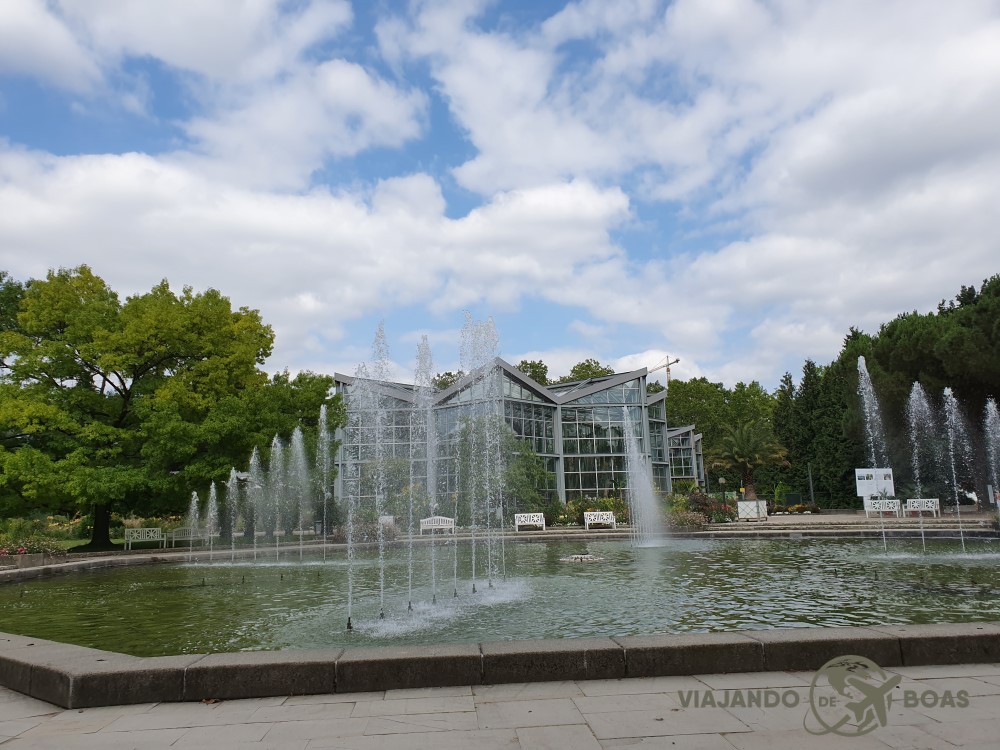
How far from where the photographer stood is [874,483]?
28.0 metres

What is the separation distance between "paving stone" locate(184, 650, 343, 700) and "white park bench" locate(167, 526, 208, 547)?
25.2 m

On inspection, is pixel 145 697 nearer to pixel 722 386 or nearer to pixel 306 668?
pixel 306 668

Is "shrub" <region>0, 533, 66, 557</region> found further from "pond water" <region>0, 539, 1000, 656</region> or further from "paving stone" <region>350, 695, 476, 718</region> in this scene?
"paving stone" <region>350, 695, 476, 718</region>

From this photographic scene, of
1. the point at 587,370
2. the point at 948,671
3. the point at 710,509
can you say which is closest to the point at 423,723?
the point at 948,671

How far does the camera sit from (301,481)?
94.7ft

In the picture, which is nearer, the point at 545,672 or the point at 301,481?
the point at 545,672

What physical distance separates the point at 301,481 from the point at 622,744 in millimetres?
26353

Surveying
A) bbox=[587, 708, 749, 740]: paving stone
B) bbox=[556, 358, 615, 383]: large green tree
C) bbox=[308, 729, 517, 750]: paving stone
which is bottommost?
bbox=[587, 708, 749, 740]: paving stone

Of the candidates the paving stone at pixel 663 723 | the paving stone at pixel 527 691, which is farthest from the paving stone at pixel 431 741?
the paving stone at pixel 527 691

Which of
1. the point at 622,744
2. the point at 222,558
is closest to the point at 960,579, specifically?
the point at 622,744

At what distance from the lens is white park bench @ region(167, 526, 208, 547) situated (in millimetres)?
28914

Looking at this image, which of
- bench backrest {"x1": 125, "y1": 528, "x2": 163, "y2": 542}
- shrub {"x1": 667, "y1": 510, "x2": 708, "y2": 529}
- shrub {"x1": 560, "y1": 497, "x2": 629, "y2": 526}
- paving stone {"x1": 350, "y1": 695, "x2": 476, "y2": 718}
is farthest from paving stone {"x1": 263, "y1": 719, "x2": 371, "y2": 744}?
shrub {"x1": 560, "y1": 497, "x2": 629, "y2": 526}

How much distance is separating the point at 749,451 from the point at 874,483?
71.3 feet

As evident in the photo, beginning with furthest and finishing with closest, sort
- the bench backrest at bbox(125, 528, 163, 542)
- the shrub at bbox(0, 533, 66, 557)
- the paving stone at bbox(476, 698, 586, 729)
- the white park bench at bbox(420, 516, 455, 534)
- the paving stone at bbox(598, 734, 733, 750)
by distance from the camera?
the white park bench at bbox(420, 516, 455, 534)
the bench backrest at bbox(125, 528, 163, 542)
the shrub at bbox(0, 533, 66, 557)
the paving stone at bbox(476, 698, 586, 729)
the paving stone at bbox(598, 734, 733, 750)
